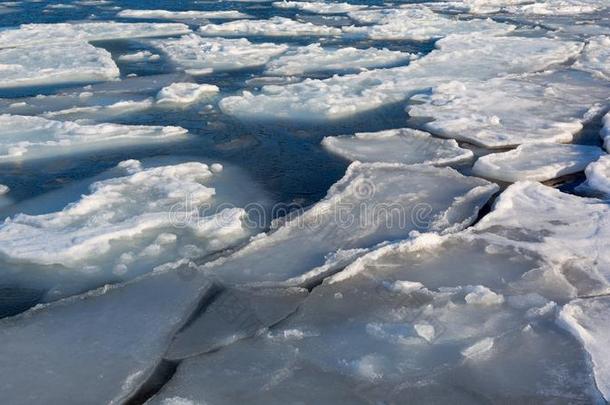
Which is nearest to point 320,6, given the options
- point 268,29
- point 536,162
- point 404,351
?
point 268,29

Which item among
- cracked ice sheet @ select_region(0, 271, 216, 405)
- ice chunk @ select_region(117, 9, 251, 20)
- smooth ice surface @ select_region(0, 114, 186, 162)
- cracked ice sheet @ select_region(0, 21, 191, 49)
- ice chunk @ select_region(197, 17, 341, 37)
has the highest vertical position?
cracked ice sheet @ select_region(0, 271, 216, 405)

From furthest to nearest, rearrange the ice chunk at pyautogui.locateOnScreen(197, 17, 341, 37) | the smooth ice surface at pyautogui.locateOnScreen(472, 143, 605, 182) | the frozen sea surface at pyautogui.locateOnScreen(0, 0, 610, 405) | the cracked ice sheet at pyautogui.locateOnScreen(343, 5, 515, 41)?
the ice chunk at pyautogui.locateOnScreen(197, 17, 341, 37), the cracked ice sheet at pyautogui.locateOnScreen(343, 5, 515, 41), the smooth ice surface at pyautogui.locateOnScreen(472, 143, 605, 182), the frozen sea surface at pyautogui.locateOnScreen(0, 0, 610, 405)

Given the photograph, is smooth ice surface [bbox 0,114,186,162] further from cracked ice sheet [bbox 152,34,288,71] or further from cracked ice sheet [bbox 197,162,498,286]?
cracked ice sheet [bbox 152,34,288,71]

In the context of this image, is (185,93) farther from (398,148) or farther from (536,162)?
(536,162)

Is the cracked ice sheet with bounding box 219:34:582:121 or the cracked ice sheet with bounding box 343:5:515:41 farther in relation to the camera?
the cracked ice sheet with bounding box 343:5:515:41

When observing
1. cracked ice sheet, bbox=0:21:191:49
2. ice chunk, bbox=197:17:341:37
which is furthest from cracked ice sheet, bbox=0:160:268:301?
ice chunk, bbox=197:17:341:37

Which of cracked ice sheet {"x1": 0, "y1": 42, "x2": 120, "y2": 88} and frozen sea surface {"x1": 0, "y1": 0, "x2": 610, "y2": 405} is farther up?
frozen sea surface {"x1": 0, "y1": 0, "x2": 610, "y2": 405}

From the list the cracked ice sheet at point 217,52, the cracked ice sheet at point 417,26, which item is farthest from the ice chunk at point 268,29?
the cracked ice sheet at point 217,52

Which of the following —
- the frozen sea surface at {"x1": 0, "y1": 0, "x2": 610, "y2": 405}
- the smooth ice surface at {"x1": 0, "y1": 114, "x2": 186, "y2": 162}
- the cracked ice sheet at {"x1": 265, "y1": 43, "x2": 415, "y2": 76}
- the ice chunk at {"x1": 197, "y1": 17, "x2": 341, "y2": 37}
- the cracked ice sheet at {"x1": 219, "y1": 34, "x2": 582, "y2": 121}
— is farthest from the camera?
the ice chunk at {"x1": 197, "y1": 17, "x2": 341, "y2": 37}
